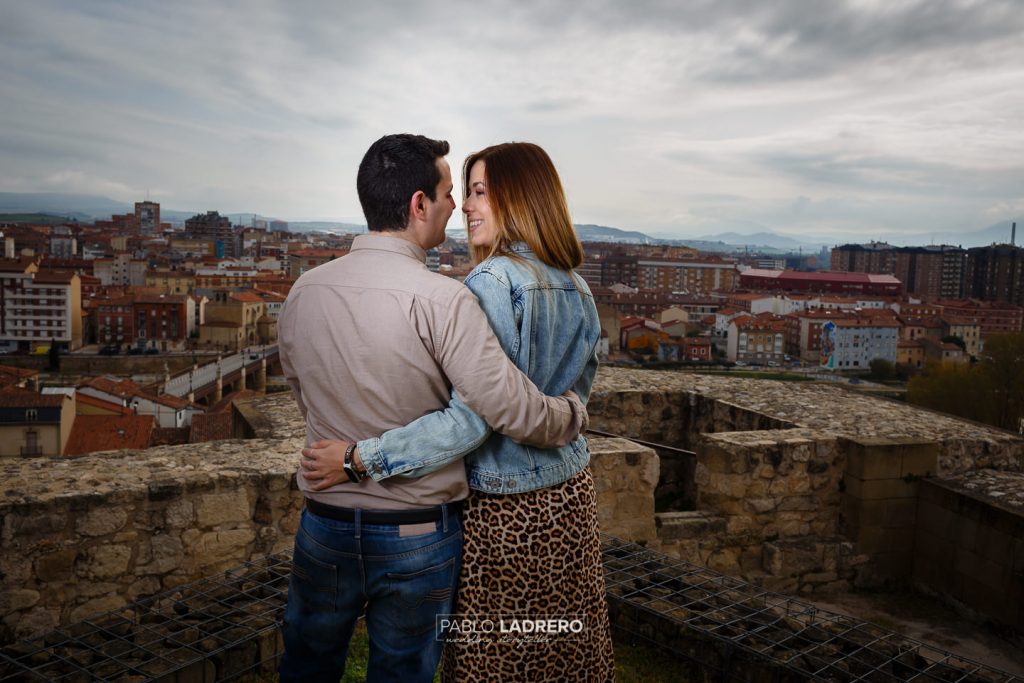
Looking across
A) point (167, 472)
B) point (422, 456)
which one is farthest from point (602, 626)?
point (167, 472)

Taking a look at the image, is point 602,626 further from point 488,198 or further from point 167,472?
point 167,472

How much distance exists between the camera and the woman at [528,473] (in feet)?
5.74

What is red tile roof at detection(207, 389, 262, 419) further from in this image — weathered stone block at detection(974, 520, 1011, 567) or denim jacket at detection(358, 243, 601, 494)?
weathered stone block at detection(974, 520, 1011, 567)

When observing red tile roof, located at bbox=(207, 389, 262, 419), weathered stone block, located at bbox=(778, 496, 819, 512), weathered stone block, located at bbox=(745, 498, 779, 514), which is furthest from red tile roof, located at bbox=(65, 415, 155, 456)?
weathered stone block, located at bbox=(778, 496, 819, 512)

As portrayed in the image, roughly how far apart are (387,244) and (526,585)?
31.6 inches

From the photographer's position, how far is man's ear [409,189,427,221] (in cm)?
171

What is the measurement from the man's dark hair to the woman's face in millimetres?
145

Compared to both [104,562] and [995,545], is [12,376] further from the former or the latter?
[995,545]

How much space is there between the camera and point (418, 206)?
5.64 ft

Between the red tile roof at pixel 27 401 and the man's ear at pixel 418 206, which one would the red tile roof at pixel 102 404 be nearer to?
the red tile roof at pixel 27 401

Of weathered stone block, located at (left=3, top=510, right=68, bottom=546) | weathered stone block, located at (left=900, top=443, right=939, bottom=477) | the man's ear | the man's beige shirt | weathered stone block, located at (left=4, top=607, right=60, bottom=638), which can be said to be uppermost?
the man's ear

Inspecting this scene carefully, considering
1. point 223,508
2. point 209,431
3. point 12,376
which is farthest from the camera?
point 12,376

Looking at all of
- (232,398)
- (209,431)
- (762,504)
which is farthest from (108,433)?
(762,504)

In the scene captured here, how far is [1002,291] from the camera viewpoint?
47.8m
